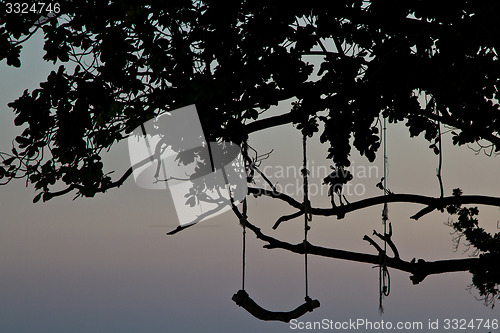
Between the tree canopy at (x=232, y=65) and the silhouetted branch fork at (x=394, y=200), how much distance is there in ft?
4.23

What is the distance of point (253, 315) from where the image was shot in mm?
6395

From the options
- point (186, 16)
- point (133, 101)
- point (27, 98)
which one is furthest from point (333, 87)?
point (27, 98)

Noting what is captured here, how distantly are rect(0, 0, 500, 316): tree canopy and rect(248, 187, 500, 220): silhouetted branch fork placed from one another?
4.23ft

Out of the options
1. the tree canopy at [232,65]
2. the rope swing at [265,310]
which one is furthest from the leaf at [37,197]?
the rope swing at [265,310]

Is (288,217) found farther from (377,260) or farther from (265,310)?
(265,310)

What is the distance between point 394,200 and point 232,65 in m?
3.03

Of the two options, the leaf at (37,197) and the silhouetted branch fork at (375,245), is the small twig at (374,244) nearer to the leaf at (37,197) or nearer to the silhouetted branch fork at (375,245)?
the silhouetted branch fork at (375,245)

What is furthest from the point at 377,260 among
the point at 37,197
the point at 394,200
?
the point at 37,197

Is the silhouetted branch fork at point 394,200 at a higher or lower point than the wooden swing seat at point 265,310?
higher

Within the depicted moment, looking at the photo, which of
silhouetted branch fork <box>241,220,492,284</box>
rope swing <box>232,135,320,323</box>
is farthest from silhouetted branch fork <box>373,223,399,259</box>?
rope swing <box>232,135,320,323</box>

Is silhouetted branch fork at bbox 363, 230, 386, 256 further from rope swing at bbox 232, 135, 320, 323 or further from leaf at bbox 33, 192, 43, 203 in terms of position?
leaf at bbox 33, 192, 43, 203

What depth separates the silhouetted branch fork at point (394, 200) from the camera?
25.0 feet

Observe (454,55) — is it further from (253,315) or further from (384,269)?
(253,315)

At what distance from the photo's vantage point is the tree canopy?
17.6 ft
